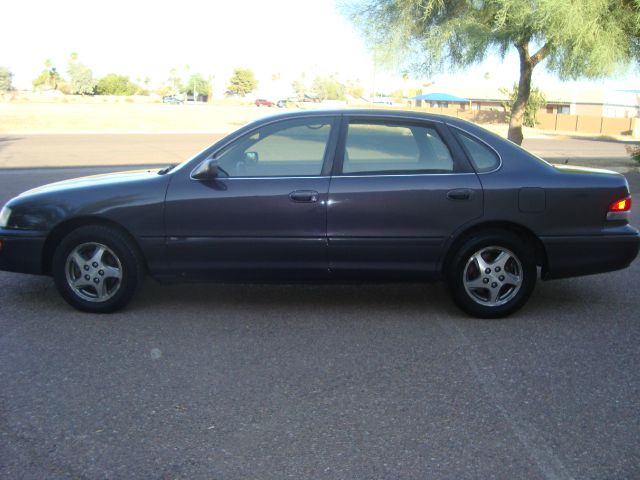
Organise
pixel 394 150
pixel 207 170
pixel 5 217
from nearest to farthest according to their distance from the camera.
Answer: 1. pixel 207 170
2. pixel 394 150
3. pixel 5 217

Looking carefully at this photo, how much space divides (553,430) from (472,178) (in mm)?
2460

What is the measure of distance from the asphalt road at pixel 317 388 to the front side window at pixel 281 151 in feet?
3.85

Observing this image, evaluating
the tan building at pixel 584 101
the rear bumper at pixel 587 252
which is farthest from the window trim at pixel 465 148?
the tan building at pixel 584 101

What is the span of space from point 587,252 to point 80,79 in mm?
136852

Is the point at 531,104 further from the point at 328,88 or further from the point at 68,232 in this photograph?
the point at 328,88

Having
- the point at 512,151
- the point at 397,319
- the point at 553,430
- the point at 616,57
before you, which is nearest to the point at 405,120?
the point at 512,151

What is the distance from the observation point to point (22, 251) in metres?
6.06

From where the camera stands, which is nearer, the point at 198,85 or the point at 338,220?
the point at 338,220

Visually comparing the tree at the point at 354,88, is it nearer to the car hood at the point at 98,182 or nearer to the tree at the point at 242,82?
the tree at the point at 242,82

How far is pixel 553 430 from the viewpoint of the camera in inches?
158

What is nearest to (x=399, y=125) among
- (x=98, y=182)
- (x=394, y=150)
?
(x=394, y=150)

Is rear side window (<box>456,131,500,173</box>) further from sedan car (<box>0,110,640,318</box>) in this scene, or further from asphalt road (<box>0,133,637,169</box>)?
asphalt road (<box>0,133,637,169</box>)

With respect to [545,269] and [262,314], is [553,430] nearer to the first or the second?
[545,269]

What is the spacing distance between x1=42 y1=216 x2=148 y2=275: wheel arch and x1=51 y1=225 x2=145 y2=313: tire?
0.10ft
